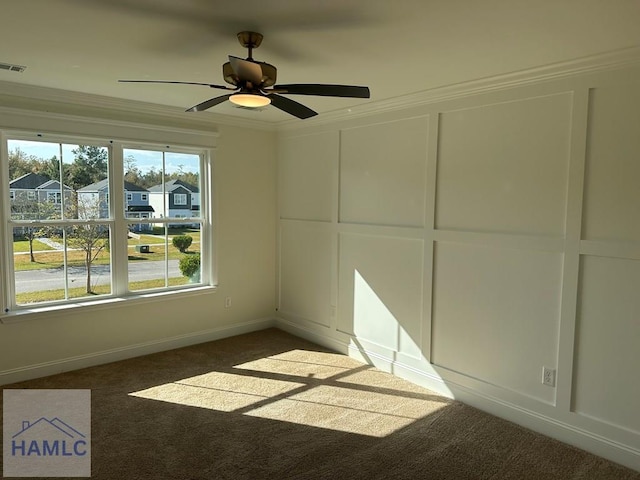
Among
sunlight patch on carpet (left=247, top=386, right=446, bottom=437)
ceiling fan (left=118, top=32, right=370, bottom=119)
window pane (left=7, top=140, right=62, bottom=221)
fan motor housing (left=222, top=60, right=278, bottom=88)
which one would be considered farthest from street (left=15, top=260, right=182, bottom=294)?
fan motor housing (left=222, top=60, right=278, bottom=88)

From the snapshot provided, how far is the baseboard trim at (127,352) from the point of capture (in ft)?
12.0

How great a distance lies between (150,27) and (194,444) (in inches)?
98.4

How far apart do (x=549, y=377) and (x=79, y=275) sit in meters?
4.01

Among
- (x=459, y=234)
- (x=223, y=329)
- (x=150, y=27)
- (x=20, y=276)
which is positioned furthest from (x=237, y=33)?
(x=223, y=329)

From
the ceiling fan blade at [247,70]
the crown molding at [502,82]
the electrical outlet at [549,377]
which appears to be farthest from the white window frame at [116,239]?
the electrical outlet at [549,377]

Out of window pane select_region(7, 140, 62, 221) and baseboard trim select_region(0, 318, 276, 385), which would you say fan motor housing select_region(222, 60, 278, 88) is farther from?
baseboard trim select_region(0, 318, 276, 385)

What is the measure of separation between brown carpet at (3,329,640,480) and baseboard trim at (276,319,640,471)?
69 millimetres

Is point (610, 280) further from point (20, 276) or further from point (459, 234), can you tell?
point (20, 276)

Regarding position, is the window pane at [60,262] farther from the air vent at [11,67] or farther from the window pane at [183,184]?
the air vent at [11,67]

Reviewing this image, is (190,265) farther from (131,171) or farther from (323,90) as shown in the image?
(323,90)

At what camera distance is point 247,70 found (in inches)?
82.8

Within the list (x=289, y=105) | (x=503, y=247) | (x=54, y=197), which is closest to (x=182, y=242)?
(x=54, y=197)

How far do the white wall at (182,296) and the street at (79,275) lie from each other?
0.86 feet

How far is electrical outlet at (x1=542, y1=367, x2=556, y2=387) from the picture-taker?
9.61 feet
